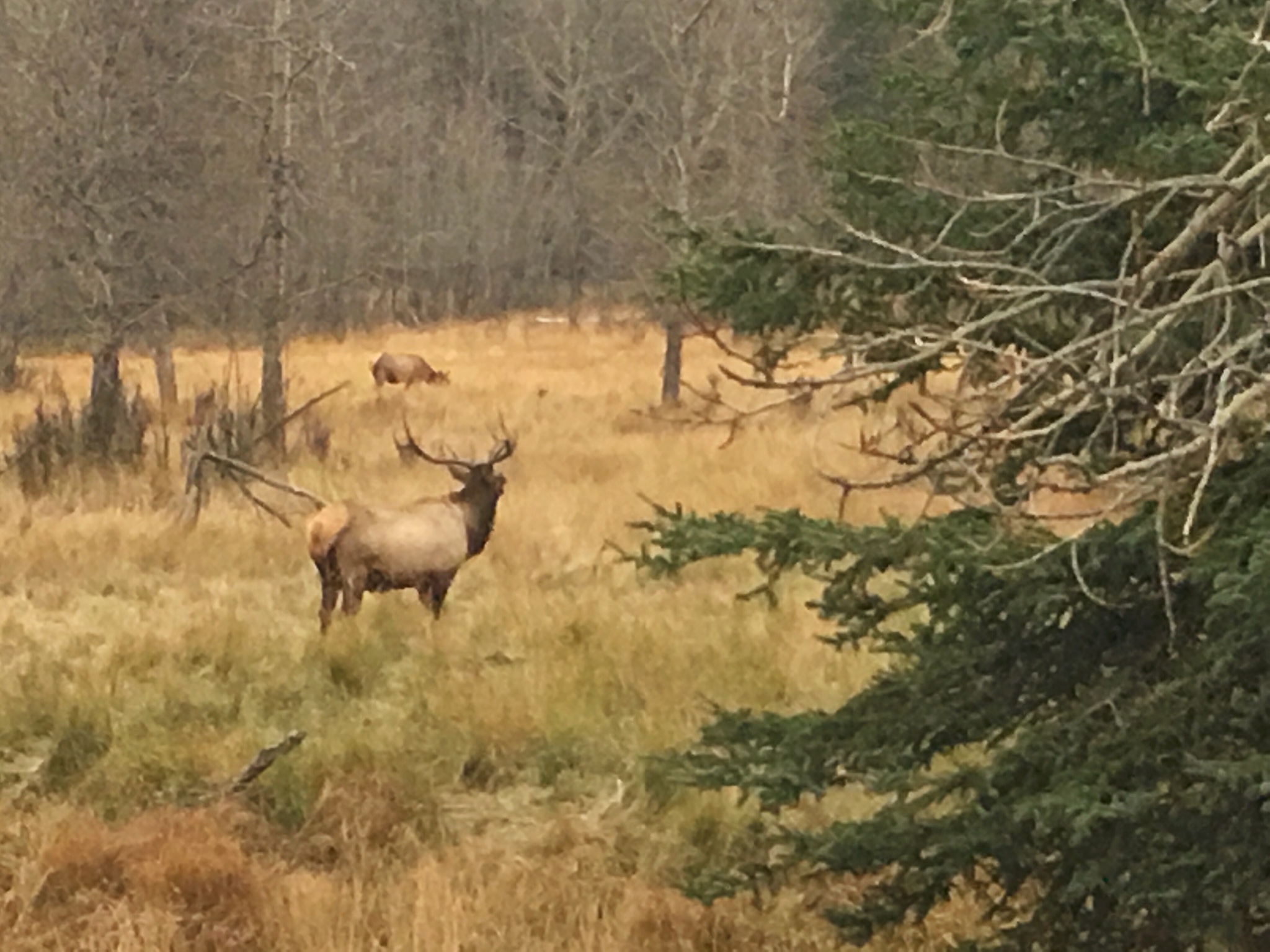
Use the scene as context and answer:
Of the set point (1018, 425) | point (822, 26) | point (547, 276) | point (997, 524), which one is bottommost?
point (547, 276)

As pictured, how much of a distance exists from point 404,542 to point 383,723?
164 centimetres

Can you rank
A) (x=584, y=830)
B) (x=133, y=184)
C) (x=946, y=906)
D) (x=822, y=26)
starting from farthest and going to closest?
(x=822, y=26), (x=133, y=184), (x=584, y=830), (x=946, y=906)

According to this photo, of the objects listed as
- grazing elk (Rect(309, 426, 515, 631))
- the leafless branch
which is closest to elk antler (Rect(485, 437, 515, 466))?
grazing elk (Rect(309, 426, 515, 631))

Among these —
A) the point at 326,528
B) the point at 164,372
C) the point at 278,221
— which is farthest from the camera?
the point at 164,372

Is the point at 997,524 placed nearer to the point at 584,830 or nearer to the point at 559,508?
the point at 584,830

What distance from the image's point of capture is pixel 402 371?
67.1 ft

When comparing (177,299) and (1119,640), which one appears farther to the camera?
(177,299)

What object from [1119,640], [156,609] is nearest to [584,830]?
[1119,640]

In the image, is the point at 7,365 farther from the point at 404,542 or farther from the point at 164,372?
the point at 404,542

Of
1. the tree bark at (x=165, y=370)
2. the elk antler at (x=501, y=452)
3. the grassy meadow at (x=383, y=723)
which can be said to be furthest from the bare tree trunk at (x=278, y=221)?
the elk antler at (x=501, y=452)

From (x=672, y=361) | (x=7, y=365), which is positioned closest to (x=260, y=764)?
(x=672, y=361)

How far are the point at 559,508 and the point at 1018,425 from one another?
8.06m

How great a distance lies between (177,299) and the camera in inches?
525

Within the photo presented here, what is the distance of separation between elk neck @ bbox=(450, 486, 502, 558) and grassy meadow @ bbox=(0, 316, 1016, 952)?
0.38 meters
